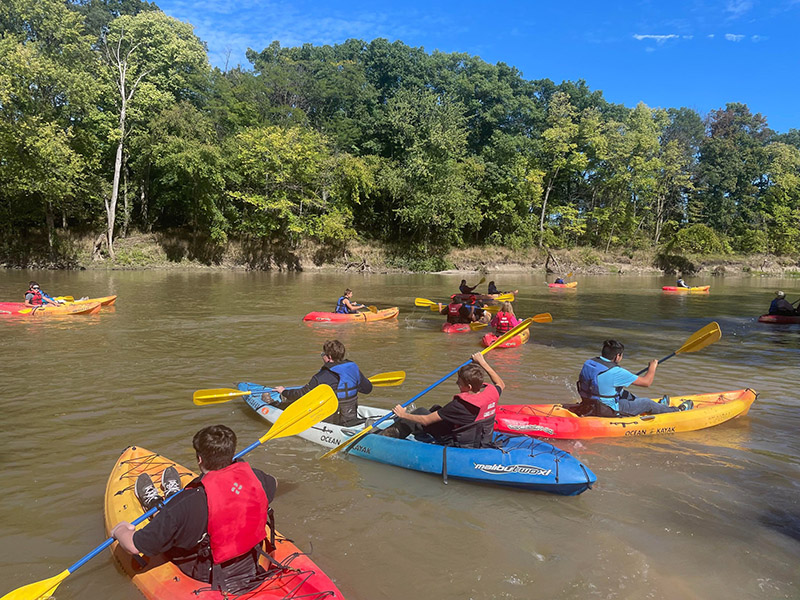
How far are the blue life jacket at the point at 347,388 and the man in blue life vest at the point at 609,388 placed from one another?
2.71 metres

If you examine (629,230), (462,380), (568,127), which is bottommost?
(462,380)

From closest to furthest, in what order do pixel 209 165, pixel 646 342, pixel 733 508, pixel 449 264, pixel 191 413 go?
pixel 733 508, pixel 191 413, pixel 646 342, pixel 209 165, pixel 449 264

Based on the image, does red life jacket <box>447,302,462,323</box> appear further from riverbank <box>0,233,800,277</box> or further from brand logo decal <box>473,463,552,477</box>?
riverbank <box>0,233,800,277</box>

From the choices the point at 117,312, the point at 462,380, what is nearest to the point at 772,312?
the point at 462,380

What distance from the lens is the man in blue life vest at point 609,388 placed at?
633cm

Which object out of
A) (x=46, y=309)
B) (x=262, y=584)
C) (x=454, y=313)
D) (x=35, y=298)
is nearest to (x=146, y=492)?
(x=262, y=584)

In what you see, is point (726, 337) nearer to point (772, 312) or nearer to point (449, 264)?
point (772, 312)

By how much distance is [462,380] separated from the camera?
4.96 meters

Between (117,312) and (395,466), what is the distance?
12103mm

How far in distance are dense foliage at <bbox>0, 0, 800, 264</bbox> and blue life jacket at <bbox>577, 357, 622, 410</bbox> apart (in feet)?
96.6

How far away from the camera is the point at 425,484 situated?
5.02 metres

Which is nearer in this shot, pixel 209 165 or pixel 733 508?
Answer: pixel 733 508

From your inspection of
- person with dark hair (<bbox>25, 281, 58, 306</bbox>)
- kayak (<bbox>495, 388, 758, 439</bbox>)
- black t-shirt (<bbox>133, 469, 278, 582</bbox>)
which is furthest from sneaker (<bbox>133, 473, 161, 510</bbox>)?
person with dark hair (<bbox>25, 281, 58, 306</bbox>)

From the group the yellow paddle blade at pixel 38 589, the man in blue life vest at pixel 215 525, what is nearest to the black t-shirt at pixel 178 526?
the man in blue life vest at pixel 215 525
